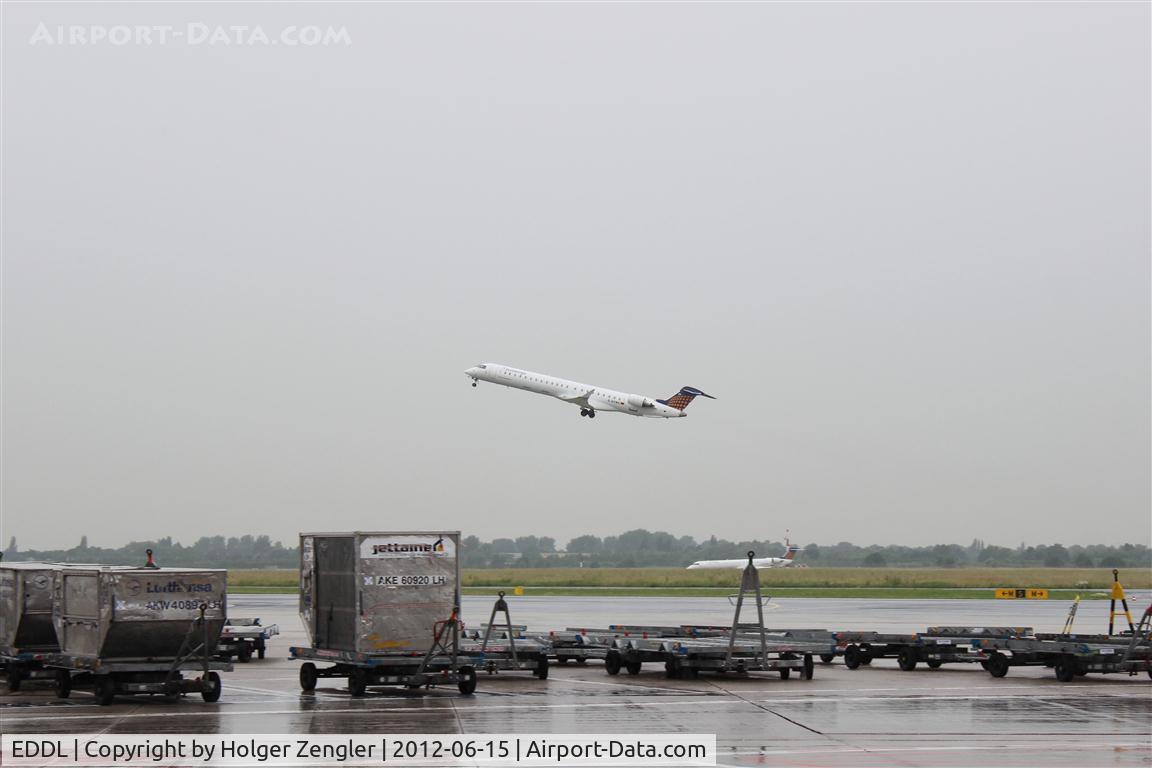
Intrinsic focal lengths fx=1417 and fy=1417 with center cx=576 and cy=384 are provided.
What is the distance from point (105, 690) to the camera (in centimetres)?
2489

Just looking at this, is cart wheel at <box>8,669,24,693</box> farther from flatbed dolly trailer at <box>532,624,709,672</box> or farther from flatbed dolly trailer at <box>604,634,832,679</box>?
flatbed dolly trailer at <box>604,634,832,679</box>

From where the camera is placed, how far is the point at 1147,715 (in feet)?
80.7

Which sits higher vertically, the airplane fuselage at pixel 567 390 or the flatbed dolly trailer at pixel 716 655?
the airplane fuselage at pixel 567 390

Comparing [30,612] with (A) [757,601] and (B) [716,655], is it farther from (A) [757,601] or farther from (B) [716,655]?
(A) [757,601]

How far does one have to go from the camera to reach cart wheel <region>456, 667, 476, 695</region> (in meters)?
26.6

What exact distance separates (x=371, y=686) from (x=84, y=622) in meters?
5.46

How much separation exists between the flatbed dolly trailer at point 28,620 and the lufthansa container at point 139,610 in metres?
2.17

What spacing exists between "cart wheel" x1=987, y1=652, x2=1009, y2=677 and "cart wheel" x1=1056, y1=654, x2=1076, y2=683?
1375 mm

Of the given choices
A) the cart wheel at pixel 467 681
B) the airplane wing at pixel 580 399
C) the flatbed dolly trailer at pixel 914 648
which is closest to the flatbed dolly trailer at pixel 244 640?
the cart wheel at pixel 467 681

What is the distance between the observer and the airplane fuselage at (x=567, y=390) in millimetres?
96875

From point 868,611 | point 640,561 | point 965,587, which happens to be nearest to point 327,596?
point 868,611
